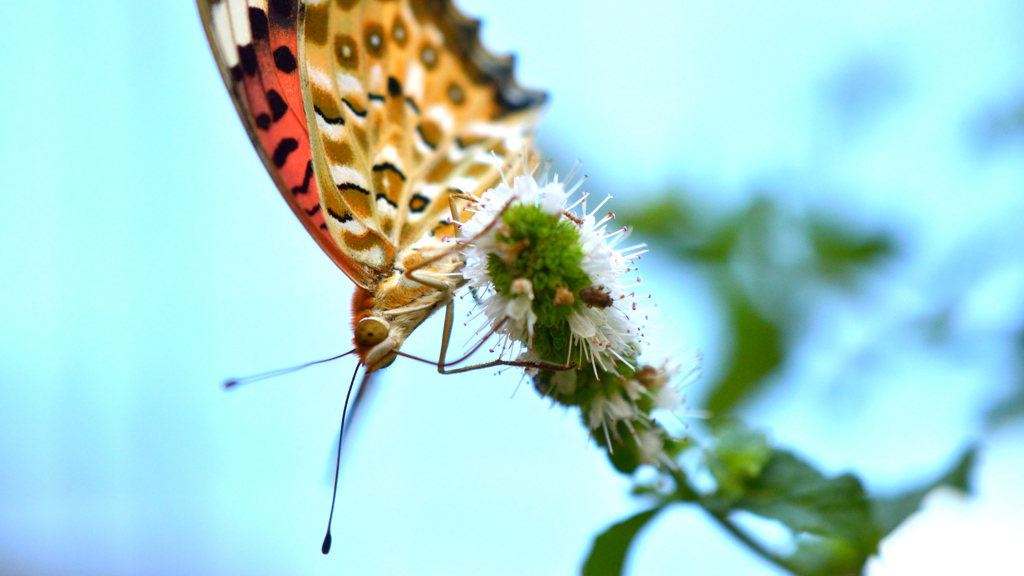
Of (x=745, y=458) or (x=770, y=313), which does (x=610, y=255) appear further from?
(x=770, y=313)

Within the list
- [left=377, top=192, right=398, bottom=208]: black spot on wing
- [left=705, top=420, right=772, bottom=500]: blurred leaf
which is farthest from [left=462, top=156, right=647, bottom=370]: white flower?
[left=377, top=192, right=398, bottom=208]: black spot on wing

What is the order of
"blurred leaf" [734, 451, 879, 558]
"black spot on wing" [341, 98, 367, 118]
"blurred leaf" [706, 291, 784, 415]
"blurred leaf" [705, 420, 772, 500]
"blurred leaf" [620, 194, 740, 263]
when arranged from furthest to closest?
"blurred leaf" [620, 194, 740, 263]
"blurred leaf" [706, 291, 784, 415]
"black spot on wing" [341, 98, 367, 118]
"blurred leaf" [705, 420, 772, 500]
"blurred leaf" [734, 451, 879, 558]

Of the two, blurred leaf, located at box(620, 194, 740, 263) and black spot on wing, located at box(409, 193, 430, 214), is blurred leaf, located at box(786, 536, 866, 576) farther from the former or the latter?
black spot on wing, located at box(409, 193, 430, 214)

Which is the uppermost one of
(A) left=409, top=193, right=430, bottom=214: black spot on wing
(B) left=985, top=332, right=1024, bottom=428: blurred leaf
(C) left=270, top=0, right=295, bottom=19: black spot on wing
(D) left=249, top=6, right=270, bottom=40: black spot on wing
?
(B) left=985, top=332, right=1024, bottom=428: blurred leaf

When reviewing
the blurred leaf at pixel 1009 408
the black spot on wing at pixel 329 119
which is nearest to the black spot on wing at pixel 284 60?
the black spot on wing at pixel 329 119

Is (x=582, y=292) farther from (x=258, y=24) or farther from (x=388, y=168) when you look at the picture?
(x=258, y=24)

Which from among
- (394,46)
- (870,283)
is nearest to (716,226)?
(870,283)

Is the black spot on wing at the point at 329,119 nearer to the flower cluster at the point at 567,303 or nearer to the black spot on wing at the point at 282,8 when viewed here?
the black spot on wing at the point at 282,8
